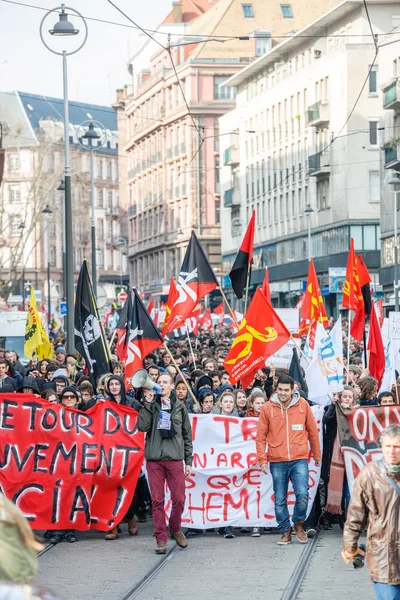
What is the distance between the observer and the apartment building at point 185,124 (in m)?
97.1

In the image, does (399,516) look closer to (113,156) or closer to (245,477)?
(245,477)

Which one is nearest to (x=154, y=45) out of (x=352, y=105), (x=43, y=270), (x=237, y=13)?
(x=237, y=13)

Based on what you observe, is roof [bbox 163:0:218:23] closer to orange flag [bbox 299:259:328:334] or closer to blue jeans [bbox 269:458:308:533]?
orange flag [bbox 299:259:328:334]

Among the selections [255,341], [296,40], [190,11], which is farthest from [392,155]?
[190,11]

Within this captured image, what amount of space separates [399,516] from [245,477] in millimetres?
6302

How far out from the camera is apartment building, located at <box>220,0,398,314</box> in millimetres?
68062

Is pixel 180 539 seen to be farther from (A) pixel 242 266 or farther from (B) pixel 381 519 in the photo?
(A) pixel 242 266

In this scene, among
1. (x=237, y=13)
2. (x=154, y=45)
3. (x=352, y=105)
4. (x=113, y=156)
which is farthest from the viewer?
(x=113, y=156)

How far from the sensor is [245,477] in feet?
44.6

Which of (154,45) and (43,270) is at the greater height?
(154,45)

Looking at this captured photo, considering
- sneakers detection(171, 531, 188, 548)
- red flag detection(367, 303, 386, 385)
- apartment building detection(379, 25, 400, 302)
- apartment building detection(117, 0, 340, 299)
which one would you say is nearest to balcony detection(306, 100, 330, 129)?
apartment building detection(379, 25, 400, 302)

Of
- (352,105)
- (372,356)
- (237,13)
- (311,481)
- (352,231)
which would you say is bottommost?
(311,481)

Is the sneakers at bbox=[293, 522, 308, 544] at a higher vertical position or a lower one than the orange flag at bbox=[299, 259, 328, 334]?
lower

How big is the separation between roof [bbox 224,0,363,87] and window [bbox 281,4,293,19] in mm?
8322
